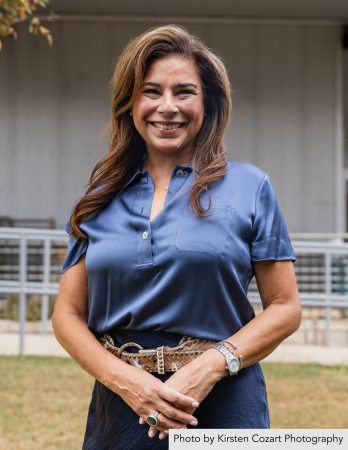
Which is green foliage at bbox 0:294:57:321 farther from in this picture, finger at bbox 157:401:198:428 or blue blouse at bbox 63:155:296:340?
finger at bbox 157:401:198:428

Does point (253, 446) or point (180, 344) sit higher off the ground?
point (180, 344)

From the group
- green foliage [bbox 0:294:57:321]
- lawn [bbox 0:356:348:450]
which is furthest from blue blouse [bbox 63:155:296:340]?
green foliage [bbox 0:294:57:321]

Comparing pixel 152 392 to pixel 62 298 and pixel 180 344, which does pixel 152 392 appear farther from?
pixel 62 298

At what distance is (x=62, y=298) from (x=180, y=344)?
1.38 feet

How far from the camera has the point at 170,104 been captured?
5.14 ft

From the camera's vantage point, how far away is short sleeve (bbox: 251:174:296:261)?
1491 millimetres

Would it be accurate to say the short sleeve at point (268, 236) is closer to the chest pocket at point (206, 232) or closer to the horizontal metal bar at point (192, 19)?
the chest pocket at point (206, 232)

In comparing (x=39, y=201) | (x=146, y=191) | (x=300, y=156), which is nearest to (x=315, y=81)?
(x=300, y=156)

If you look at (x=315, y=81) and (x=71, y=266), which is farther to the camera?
(x=315, y=81)

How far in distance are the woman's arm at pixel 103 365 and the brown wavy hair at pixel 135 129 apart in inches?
6.7

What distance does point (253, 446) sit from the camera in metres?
1.30

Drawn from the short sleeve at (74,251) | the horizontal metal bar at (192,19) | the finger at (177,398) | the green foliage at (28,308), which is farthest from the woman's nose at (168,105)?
the horizontal metal bar at (192,19)

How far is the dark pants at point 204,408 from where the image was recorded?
1.53 meters

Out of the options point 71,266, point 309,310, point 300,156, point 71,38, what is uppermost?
point 71,38
